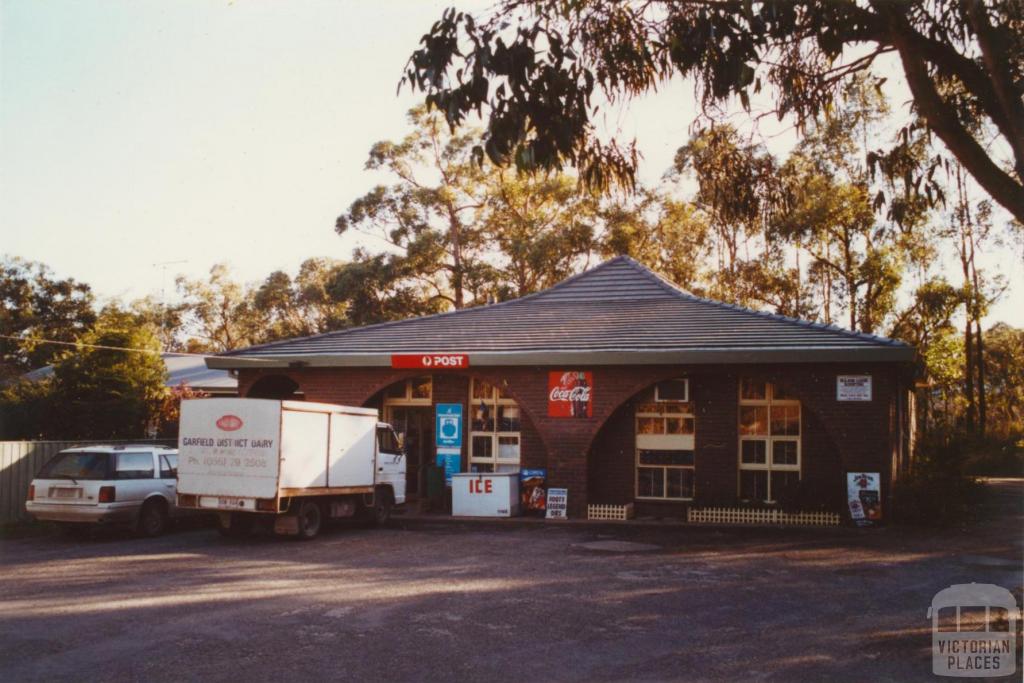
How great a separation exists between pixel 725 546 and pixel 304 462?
23.4 ft

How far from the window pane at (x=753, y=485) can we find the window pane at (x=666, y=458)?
1.15 meters

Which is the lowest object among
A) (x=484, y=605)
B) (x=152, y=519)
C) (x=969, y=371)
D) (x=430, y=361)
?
(x=484, y=605)

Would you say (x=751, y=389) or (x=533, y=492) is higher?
(x=751, y=389)

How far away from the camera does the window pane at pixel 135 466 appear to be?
15836 mm

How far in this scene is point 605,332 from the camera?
68.8ft

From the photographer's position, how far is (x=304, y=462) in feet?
50.6

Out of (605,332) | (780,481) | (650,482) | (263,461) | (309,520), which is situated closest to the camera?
(263,461)

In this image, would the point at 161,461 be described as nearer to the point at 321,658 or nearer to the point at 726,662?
the point at 321,658

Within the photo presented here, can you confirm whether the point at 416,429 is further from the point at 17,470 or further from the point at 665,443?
the point at 17,470

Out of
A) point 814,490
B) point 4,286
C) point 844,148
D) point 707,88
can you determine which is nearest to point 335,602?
point 707,88

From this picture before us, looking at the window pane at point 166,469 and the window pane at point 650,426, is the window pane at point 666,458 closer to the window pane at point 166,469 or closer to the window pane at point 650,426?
the window pane at point 650,426

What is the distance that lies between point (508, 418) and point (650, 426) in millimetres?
3326

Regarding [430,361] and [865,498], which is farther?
[430,361]

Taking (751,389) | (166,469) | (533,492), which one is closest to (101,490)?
(166,469)
